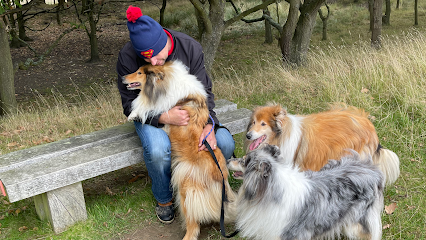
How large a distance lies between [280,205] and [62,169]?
184cm

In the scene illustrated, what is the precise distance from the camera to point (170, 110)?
2941 mm

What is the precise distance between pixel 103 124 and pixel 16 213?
2310 mm

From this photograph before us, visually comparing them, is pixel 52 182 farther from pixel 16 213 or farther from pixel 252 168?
pixel 252 168

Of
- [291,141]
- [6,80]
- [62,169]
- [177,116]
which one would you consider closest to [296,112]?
[291,141]

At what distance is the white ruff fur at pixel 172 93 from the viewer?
2.96 metres

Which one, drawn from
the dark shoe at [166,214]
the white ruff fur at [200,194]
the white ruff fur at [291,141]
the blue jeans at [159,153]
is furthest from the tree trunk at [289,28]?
the white ruff fur at [200,194]

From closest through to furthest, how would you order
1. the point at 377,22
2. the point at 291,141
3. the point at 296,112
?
the point at 291,141
the point at 296,112
the point at 377,22

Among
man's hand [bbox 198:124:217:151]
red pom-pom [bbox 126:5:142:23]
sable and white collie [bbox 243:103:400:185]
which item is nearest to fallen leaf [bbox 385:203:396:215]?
sable and white collie [bbox 243:103:400:185]

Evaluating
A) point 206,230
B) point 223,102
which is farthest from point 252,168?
point 223,102

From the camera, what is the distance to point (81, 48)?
13414 millimetres

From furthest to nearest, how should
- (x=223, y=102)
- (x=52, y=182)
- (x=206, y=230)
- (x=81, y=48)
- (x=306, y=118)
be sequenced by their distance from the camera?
1. (x=81, y=48)
2. (x=223, y=102)
3. (x=306, y=118)
4. (x=206, y=230)
5. (x=52, y=182)

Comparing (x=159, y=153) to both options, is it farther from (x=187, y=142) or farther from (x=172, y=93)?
(x=172, y=93)

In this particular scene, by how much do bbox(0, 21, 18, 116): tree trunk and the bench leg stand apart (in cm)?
414

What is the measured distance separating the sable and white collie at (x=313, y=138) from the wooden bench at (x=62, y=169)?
1215mm
